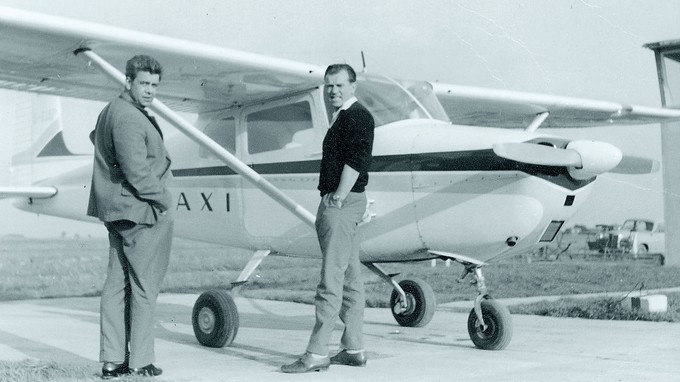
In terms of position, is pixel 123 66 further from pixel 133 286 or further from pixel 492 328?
pixel 492 328

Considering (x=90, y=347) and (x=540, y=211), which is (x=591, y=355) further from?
(x=90, y=347)

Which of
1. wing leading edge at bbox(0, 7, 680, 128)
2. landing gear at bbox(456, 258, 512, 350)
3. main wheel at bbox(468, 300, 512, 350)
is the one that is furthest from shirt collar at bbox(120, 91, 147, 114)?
main wheel at bbox(468, 300, 512, 350)

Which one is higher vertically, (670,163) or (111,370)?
(670,163)

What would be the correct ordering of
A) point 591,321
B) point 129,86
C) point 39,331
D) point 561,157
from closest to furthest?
point 129,86
point 561,157
point 39,331
point 591,321

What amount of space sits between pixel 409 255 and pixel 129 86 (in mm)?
2633

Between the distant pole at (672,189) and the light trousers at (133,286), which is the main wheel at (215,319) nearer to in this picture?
the light trousers at (133,286)

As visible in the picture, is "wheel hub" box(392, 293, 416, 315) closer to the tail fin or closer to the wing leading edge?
the wing leading edge

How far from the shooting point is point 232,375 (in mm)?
4664

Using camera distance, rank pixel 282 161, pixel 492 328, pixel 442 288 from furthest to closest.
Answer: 1. pixel 442 288
2. pixel 282 161
3. pixel 492 328

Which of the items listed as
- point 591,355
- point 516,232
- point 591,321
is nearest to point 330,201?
point 516,232

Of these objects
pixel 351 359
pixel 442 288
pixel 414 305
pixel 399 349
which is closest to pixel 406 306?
pixel 414 305

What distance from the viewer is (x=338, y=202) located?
15.3 feet

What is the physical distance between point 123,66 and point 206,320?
2.18 meters

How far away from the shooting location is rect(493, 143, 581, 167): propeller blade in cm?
506
